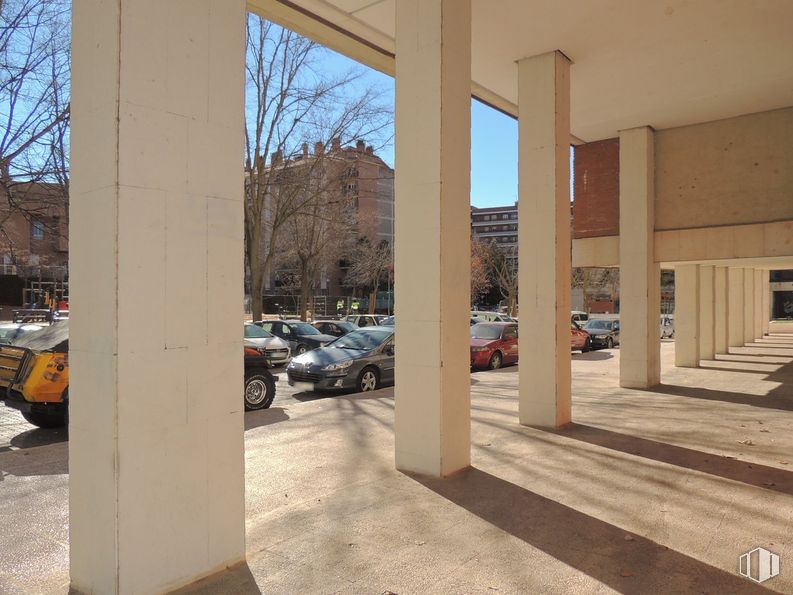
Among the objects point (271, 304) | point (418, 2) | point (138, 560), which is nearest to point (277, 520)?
point (138, 560)

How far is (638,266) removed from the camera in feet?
39.8

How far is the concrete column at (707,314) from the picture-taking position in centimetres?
1775

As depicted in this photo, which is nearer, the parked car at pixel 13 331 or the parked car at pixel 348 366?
the parked car at pixel 13 331

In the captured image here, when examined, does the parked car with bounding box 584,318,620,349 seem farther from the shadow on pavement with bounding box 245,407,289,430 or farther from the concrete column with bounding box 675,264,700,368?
the shadow on pavement with bounding box 245,407,289,430

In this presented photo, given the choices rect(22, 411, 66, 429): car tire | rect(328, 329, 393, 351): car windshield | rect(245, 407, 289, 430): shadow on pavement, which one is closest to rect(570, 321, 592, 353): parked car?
rect(328, 329, 393, 351): car windshield

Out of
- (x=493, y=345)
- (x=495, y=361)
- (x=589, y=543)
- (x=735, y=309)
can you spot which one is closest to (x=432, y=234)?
(x=589, y=543)

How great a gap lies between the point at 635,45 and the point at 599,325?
20980mm

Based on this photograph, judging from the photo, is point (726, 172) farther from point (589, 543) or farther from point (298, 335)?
point (298, 335)

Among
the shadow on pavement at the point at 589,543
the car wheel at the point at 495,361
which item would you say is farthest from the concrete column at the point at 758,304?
the shadow on pavement at the point at 589,543

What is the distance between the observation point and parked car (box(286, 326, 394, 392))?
11.8 meters

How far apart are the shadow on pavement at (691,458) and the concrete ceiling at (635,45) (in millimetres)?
5398

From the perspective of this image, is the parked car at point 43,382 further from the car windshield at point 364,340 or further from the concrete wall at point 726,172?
the concrete wall at point 726,172

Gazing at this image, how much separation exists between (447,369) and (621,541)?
2.16m

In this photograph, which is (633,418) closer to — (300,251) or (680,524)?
(680,524)
